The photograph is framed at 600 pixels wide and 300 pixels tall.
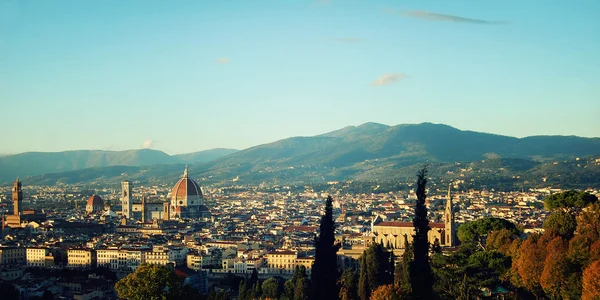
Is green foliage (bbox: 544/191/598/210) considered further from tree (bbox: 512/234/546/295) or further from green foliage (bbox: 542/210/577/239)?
tree (bbox: 512/234/546/295)

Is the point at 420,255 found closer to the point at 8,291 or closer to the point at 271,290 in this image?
the point at 271,290

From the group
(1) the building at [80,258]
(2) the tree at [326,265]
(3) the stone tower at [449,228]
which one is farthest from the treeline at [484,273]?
(1) the building at [80,258]

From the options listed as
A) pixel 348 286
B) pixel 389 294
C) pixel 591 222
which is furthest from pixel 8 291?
pixel 591 222

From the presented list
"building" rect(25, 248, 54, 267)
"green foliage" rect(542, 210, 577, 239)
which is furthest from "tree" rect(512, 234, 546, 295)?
"building" rect(25, 248, 54, 267)

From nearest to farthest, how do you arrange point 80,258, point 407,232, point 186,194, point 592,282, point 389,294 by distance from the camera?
point 592,282, point 389,294, point 80,258, point 407,232, point 186,194

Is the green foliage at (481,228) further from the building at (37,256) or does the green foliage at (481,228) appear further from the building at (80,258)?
the building at (37,256)

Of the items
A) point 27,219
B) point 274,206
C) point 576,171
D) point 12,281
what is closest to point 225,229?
point 27,219
